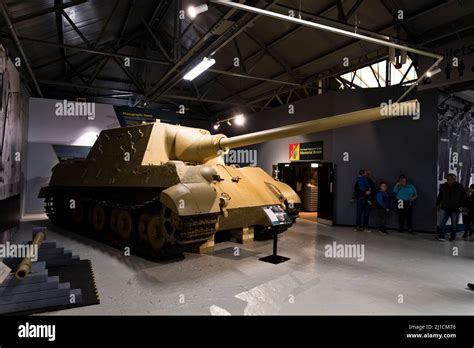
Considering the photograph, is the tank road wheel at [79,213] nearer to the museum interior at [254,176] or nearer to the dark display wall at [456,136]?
the museum interior at [254,176]

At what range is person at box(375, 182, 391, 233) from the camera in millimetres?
9484

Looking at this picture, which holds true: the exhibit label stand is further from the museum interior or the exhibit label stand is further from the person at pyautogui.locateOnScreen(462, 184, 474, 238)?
the person at pyautogui.locateOnScreen(462, 184, 474, 238)

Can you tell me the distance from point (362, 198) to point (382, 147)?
175cm

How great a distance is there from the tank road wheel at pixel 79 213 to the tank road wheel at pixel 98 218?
0.62 meters

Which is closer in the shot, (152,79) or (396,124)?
(396,124)

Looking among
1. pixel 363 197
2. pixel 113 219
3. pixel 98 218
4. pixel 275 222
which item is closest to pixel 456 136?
pixel 363 197

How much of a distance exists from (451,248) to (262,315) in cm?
609

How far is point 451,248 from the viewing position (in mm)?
7613

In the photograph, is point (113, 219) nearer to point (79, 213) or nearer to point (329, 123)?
point (79, 213)

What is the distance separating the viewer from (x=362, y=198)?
388 inches

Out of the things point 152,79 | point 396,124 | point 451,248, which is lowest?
point 451,248

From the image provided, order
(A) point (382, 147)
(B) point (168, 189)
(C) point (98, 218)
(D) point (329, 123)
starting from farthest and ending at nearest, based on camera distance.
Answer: (A) point (382, 147) < (C) point (98, 218) < (B) point (168, 189) < (D) point (329, 123)
